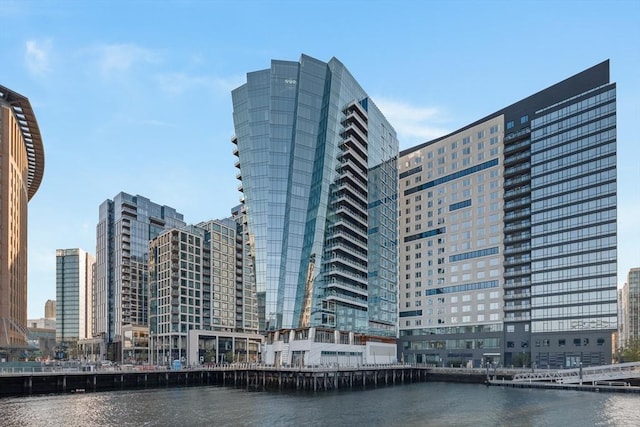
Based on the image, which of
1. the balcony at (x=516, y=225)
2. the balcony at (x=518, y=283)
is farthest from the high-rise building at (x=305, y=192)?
the balcony at (x=516, y=225)

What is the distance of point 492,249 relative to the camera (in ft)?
484

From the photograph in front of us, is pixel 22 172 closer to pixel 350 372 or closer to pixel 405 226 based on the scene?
pixel 350 372

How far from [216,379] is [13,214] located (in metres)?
59.3

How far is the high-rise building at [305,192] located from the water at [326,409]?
1413 inches

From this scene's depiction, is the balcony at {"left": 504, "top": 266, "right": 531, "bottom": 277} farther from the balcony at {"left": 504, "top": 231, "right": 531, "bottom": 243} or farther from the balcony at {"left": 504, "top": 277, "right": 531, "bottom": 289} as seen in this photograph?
the balcony at {"left": 504, "top": 231, "right": 531, "bottom": 243}

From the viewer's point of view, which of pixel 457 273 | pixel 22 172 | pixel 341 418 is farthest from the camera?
A: pixel 457 273

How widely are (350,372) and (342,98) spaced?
229 ft

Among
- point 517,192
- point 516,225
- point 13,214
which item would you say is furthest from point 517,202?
point 13,214

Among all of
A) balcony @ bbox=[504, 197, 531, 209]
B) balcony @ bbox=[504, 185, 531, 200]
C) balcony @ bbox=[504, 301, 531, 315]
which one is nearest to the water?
balcony @ bbox=[504, 301, 531, 315]

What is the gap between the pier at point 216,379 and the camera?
307 feet

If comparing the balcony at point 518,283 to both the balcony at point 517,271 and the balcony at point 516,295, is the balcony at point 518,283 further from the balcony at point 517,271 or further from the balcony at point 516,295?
the balcony at point 516,295

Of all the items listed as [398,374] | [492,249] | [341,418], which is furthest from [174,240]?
[341,418]

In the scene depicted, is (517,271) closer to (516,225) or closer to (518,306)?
(518,306)

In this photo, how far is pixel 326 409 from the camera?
7181 cm
